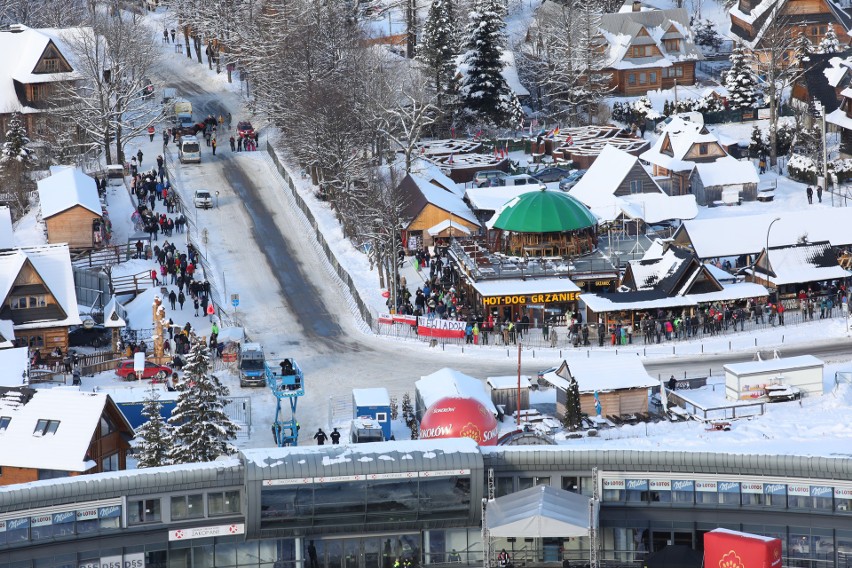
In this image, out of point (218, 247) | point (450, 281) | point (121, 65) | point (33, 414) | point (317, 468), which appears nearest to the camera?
point (317, 468)

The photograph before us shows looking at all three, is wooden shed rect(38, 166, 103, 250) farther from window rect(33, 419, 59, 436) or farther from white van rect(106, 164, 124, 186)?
window rect(33, 419, 59, 436)

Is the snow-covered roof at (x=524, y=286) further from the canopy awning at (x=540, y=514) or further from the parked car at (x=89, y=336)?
the canopy awning at (x=540, y=514)

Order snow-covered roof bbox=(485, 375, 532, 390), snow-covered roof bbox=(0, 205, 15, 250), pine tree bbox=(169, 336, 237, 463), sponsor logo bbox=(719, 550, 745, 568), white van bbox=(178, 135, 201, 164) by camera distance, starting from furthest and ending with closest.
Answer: white van bbox=(178, 135, 201, 164), snow-covered roof bbox=(0, 205, 15, 250), snow-covered roof bbox=(485, 375, 532, 390), pine tree bbox=(169, 336, 237, 463), sponsor logo bbox=(719, 550, 745, 568)

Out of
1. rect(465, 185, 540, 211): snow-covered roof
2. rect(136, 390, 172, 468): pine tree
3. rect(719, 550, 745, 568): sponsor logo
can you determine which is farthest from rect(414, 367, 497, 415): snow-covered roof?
rect(465, 185, 540, 211): snow-covered roof

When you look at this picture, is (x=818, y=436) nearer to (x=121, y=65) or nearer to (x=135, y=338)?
(x=135, y=338)

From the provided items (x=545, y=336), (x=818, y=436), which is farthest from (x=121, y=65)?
(x=818, y=436)

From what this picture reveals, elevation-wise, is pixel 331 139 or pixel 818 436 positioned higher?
pixel 331 139
